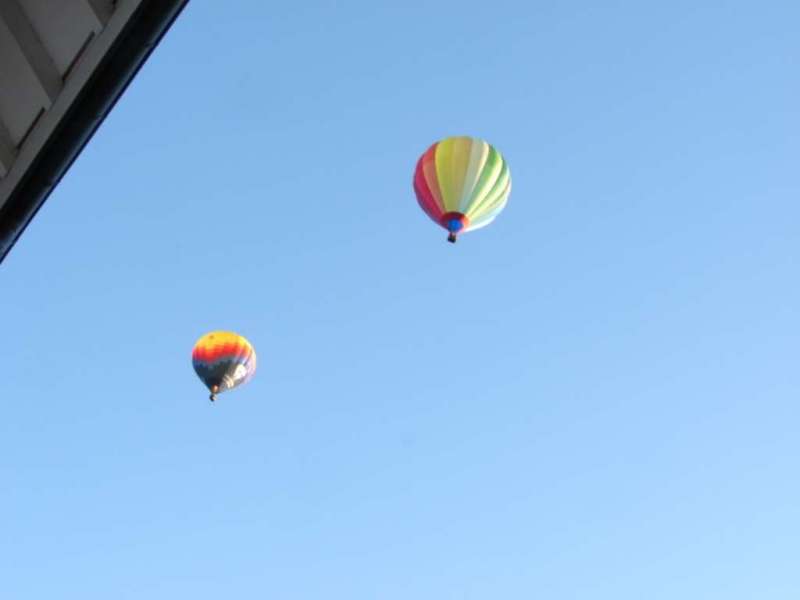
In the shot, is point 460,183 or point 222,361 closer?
point 460,183


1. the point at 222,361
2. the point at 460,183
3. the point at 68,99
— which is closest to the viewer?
the point at 68,99

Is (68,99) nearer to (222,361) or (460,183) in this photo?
(460,183)

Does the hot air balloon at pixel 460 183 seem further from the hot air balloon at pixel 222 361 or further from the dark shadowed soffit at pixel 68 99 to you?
the dark shadowed soffit at pixel 68 99

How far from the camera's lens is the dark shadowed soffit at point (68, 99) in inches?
260

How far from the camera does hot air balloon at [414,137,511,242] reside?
33.5m

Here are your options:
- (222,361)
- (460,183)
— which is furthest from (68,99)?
(222,361)

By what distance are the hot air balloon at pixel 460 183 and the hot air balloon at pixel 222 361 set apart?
10.9 meters

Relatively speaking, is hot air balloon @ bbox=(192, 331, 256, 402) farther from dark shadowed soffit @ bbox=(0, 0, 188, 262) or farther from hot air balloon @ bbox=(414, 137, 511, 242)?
dark shadowed soffit @ bbox=(0, 0, 188, 262)

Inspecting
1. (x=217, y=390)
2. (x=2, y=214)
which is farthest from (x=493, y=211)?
(x=2, y=214)

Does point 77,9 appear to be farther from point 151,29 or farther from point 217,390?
point 217,390

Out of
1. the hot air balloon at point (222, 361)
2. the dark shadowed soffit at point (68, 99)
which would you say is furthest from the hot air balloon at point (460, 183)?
the dark shadowed soffit at point (68, 99)

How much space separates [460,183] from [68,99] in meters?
27.0

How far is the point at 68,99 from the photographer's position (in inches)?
270

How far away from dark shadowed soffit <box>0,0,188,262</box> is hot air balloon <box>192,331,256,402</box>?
3404 centimetres
